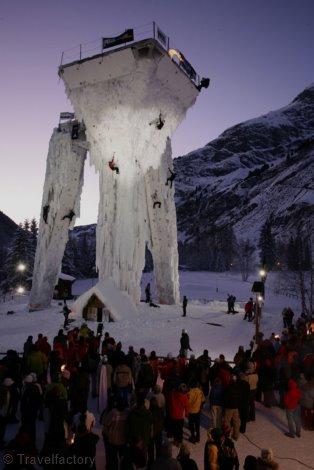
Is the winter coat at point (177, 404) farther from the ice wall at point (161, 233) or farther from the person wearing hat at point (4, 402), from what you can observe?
the ice wall at point (161, 233)

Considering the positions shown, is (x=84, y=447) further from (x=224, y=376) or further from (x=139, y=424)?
(x=224, y=376)

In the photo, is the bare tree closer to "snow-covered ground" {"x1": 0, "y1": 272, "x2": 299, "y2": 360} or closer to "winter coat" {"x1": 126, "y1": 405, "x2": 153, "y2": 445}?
"snow-covered ground" {"x1": 0, "y1": 272, "x2": 299, "y2": 360}

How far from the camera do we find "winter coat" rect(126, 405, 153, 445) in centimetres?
603

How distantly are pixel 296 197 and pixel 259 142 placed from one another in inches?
4459

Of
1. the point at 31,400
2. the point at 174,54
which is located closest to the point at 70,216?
the point at 174,54

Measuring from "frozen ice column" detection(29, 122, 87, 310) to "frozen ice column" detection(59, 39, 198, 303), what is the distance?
4088 mm

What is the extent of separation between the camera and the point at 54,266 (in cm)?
3156

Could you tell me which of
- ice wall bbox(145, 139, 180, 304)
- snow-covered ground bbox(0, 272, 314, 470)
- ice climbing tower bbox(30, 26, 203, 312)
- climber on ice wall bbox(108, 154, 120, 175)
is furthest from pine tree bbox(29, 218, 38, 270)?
climber on ice wall bbox(108, 154, 120, 175)

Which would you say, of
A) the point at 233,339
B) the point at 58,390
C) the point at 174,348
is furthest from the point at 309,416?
the point at 233,339

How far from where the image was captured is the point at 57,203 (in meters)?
31.9

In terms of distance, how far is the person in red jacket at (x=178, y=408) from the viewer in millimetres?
7484

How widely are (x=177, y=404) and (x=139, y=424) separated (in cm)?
162

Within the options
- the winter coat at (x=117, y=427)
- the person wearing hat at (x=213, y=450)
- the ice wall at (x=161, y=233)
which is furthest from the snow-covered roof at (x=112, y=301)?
the person wearing hat at (x=213, y=450)

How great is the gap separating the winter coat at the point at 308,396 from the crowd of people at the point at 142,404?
0.02 m
